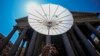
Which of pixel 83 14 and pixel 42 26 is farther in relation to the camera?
pixel 83 14

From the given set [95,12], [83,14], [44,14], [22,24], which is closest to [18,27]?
[22,24]

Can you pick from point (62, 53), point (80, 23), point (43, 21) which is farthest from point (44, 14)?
point (80, 23)

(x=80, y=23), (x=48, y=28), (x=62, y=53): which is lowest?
(x=48, y=28)

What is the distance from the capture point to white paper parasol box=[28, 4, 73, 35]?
208 inches

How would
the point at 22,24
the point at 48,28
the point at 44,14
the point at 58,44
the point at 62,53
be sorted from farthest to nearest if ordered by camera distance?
the point at 22,24 → the point at 58,44 → the point at 62,53 → the point at 44,14 → the point at 48,28

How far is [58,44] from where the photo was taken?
15469 millimetres

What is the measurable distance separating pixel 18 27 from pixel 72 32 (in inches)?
235

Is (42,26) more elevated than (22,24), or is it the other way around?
(22,24)

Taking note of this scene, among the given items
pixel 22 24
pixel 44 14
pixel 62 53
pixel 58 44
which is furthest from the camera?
pixel 22 24

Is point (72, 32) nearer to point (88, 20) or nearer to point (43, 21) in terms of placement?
point (88, 20)

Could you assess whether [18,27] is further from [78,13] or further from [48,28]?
[48,28]

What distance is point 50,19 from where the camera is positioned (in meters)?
5.36

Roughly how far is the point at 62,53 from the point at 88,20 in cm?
447

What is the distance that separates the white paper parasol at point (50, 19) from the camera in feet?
17.3
